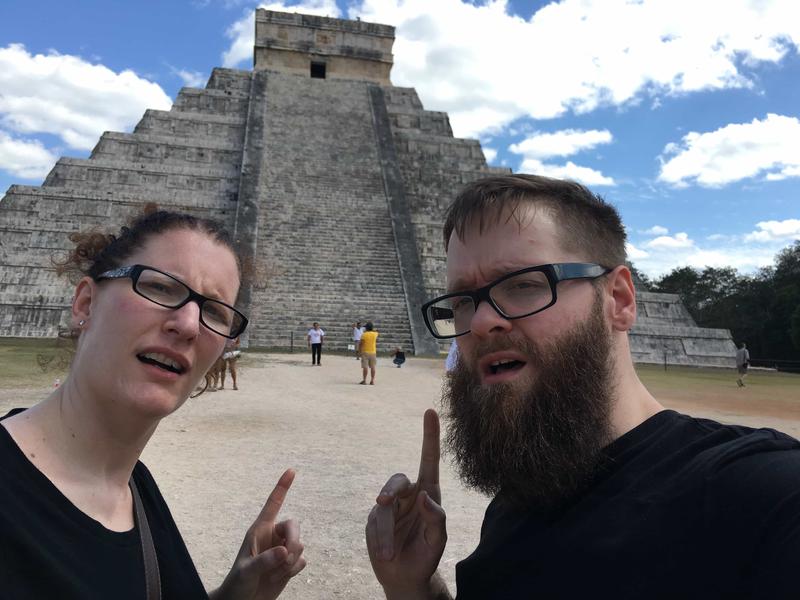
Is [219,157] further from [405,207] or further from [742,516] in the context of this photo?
[742,516]

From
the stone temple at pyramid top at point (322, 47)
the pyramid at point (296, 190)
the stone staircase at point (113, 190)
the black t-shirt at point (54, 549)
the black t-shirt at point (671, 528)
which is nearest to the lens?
the black t-shirt at point (671, 528)

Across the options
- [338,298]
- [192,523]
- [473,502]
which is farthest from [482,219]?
[338,298]

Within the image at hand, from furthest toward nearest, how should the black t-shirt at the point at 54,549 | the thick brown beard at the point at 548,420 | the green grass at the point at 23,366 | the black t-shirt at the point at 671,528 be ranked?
1. the green grass at the point at 23,366
2. the thick brown beard at the point at 548,420
3. the black t-shirt at the point at 54,549
4. the black t-shirt at the point at 671,528

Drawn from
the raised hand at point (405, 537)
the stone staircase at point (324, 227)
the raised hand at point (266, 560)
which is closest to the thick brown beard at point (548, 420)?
the raised hand at point (405, 537)

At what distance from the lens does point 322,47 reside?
86.3 feet

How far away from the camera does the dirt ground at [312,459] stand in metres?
2.99

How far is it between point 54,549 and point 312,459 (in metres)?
3.94

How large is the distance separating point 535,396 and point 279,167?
1974 cm

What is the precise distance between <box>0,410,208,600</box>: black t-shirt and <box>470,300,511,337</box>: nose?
86cm

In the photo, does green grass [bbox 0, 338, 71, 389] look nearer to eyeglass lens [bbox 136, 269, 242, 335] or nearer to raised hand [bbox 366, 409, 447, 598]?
eyeglass lens [bbox 136, 269, 242, 335]

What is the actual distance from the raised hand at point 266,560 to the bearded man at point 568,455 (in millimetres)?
293

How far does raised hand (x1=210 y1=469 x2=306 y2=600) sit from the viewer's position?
5.05ft

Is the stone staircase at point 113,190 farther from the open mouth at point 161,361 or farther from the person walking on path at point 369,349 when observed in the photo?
the open mouth at point 161,361

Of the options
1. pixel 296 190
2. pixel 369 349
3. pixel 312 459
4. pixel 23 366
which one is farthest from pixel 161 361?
pixel 296 190
